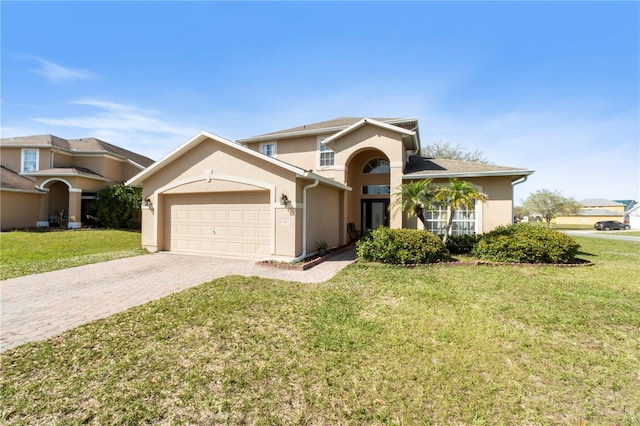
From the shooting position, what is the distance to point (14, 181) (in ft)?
64.7

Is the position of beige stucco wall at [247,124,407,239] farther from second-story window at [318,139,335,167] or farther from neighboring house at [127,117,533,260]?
second-story window at [318,139,335,167]

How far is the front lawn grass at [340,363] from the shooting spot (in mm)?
2758

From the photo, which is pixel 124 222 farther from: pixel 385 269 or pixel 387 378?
pixel 387 378

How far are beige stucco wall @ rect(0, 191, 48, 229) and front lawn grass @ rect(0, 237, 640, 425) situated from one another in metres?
22.6

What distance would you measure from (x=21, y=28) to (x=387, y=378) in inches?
610

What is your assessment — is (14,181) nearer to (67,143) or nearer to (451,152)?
(67,143)

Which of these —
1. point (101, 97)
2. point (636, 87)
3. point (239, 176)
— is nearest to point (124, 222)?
point (101, 97)

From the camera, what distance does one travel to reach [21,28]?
31.2ft

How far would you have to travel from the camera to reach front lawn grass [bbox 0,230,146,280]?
9084mm

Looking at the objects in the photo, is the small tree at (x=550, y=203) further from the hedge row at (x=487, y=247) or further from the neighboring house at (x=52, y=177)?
the neighboring house at (x=52, y=177)

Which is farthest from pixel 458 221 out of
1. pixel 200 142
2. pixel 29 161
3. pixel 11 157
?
pixel 11 157

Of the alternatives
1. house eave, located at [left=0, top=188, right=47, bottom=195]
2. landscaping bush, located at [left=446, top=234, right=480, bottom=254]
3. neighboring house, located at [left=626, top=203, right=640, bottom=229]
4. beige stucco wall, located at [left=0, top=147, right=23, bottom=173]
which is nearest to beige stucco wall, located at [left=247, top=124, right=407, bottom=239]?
landscaping bush, located at [left=446, top=234, right=480, bottom=254]

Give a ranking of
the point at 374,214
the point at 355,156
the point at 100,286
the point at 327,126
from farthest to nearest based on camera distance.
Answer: the point at 327,126 → the point at 374,214 → the point at 355,156 → the point at 100,286

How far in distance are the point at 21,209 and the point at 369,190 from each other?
25116 millimetres
